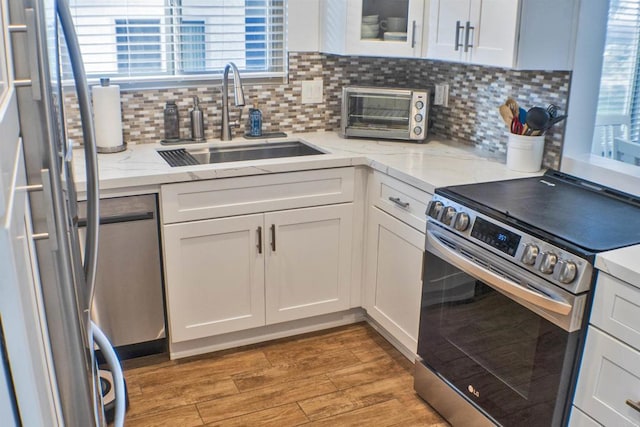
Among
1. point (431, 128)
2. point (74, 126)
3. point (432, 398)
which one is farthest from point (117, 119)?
point (432, 398)

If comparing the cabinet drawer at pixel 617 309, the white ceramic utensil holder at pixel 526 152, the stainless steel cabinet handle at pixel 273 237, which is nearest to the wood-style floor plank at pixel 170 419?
the stainless steel cabinet handle at pixel 273 237

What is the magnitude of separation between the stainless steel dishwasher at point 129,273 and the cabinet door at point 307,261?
0.50m

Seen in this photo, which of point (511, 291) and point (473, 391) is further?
point (473, 391)

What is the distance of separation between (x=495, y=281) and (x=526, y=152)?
30.1 inches

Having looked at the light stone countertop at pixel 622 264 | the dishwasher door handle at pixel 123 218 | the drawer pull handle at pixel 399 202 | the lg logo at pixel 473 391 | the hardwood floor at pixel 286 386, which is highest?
the light stone countertop at pixel 622 264

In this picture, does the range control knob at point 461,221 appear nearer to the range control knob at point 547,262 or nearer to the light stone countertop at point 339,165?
the light stone countertop at point 339,165

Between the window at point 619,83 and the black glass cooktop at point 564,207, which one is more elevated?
the window at point 619,83

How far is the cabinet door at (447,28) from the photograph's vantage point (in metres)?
2.72

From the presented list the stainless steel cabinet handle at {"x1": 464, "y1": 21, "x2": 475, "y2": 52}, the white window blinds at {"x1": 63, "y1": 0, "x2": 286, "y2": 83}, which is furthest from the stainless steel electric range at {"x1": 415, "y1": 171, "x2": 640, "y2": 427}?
the white window blinds at {"x1": 63, "y1": 0, "x2": 286, "y2": 83}

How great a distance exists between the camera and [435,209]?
7.89ft

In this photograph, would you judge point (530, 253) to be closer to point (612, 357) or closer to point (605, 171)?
point (612, 357)

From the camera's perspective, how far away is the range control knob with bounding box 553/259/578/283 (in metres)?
1.83

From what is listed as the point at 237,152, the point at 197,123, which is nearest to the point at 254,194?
the point at 237,152

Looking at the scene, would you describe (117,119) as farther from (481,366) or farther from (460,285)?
(481,366)
